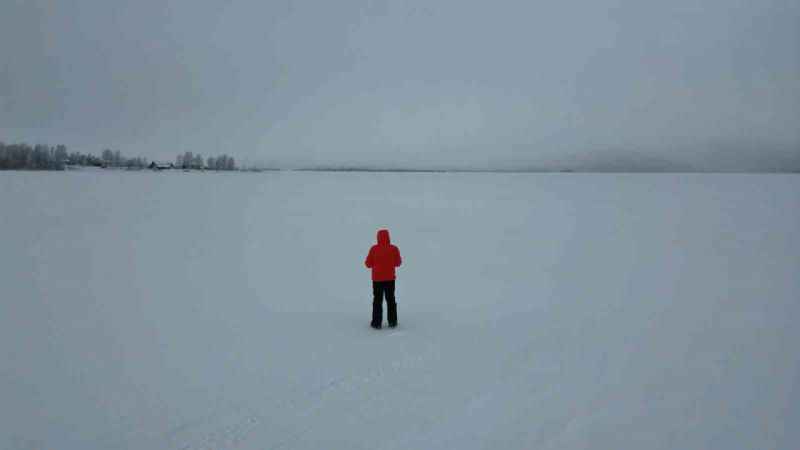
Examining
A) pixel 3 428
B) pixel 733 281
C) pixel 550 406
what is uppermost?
pixel 733 281

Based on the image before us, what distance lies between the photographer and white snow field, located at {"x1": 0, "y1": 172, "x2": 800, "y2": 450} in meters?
4.46

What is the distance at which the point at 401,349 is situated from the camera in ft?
21.6

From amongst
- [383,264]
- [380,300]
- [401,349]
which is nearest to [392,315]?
[380,300]

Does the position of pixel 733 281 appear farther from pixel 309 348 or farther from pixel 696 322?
pixel 309 348

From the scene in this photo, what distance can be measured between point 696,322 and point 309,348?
5.56m

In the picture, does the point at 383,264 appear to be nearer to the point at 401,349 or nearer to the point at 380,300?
the point at 380,300

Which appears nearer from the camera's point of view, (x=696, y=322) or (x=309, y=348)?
(x=309, y=348)

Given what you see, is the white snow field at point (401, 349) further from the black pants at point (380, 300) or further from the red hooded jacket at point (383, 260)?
the red hooded jacket at point (383, 260)

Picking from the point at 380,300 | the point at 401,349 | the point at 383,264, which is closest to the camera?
the point at 401,349

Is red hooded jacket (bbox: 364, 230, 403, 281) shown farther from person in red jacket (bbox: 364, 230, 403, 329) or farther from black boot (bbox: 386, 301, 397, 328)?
black boot (bbox: 386, 301, 397, 328)

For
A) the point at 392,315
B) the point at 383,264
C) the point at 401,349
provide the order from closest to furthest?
the point at 401,349
the point at 383,264
the point at 392,315

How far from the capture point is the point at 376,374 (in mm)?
5703

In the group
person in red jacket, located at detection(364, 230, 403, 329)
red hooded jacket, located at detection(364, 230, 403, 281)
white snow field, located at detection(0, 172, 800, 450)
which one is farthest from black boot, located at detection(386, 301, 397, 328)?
red hooded jacket, located at detection(364, 230, 403, 281)

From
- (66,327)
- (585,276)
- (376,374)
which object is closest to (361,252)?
(585,276)
